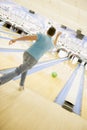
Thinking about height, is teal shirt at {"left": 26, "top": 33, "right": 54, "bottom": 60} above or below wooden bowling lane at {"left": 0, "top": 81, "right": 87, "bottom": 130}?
above

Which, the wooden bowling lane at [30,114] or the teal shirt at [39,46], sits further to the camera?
the teal shirt at [39,46]

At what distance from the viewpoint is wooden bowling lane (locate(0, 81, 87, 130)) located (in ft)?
9.34

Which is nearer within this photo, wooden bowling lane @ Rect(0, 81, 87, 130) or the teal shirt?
wooden bowling lane @ Rect(0, 81, 87, 130)

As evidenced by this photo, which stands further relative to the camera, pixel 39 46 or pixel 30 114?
pixel 39 46

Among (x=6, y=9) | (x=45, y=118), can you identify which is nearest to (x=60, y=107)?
(x=45, y=118)

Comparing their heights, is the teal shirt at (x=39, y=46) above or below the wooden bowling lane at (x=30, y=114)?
above

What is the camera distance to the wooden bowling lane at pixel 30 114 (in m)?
2.85

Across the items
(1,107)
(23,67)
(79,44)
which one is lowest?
(79,44)

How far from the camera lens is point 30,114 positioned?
3207mm

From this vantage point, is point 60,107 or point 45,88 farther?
point 45,88

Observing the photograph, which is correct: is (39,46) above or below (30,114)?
above

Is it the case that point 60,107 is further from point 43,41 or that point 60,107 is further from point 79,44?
point 79,44

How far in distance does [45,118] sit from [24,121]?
0.48 meters

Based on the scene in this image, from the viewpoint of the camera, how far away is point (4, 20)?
1744 centimetres
